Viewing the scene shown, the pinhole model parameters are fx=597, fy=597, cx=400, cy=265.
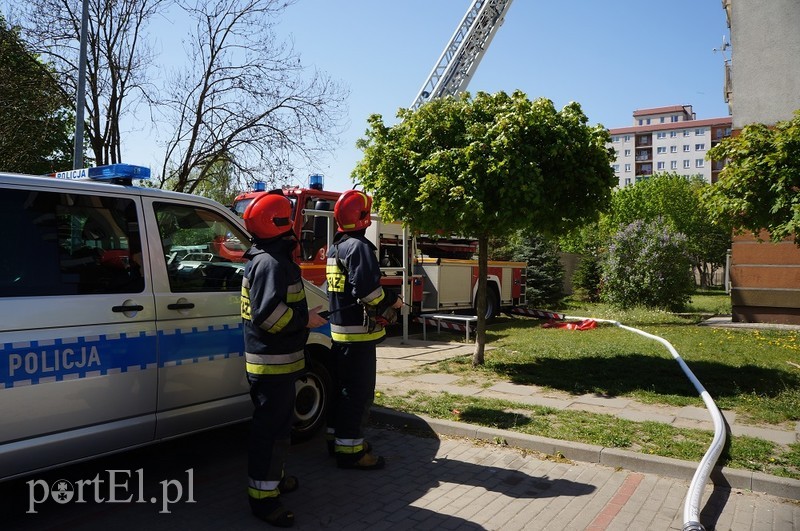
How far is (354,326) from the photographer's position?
190 inches

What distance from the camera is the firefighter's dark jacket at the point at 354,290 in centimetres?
471

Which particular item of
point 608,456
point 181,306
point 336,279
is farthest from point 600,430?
point 181,306

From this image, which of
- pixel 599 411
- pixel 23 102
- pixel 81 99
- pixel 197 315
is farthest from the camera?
pixel 23 102

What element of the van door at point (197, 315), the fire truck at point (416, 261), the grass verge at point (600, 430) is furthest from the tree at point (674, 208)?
the van door at point (197, 315)

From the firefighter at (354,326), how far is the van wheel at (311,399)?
0.43 metres

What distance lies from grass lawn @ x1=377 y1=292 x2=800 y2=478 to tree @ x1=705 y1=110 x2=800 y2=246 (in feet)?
6.95

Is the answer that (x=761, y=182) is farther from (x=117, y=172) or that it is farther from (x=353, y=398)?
(x=117, y=172)

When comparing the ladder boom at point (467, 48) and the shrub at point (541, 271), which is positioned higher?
the ladder boom at point (467, 48)

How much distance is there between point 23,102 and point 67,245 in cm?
1124

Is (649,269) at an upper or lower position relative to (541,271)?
upper

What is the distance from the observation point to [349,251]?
4.80 meters

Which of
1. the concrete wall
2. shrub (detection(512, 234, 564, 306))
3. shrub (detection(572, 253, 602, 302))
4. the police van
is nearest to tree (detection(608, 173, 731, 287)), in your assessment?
shrub (detection(572, 253, 602, 302))

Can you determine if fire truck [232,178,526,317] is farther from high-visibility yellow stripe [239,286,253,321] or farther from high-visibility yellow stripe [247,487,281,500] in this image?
high-visibility yellow stripe [247,487,281,500]

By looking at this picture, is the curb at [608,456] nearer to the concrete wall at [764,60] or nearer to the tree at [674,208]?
the concrete wall at [764,60]
